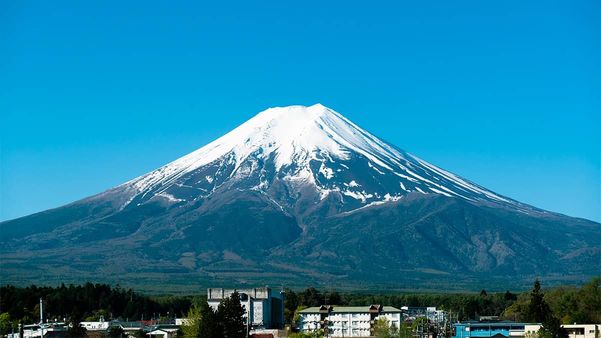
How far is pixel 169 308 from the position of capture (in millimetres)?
131250


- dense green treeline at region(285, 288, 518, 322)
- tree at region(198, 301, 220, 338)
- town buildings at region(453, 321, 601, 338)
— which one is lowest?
town buildings at region(453, 321, 601, 338)

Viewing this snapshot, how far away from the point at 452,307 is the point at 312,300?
14.0 m

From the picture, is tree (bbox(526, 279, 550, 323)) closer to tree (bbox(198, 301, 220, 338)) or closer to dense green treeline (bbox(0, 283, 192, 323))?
tree (bbox(198, 301, 220, 338))

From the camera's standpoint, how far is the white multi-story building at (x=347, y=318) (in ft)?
373

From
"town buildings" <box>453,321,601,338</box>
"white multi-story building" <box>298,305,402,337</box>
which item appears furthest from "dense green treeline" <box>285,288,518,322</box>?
"town buildings" <box>453,321,601,338</box>

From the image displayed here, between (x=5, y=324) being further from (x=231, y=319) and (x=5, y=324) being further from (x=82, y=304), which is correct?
(x=82, y=304)

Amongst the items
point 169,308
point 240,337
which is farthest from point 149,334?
point 169,308

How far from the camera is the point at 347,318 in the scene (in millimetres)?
115250

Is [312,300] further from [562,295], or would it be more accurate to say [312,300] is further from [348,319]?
[562,295]

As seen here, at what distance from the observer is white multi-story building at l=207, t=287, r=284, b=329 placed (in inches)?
4333

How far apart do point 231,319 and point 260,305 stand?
118 feet

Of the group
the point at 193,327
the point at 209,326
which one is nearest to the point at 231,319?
the point at 193,327

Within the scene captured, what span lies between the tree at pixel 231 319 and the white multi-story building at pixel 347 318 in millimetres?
35861

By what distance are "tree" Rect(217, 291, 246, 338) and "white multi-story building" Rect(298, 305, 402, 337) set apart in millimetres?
35861
